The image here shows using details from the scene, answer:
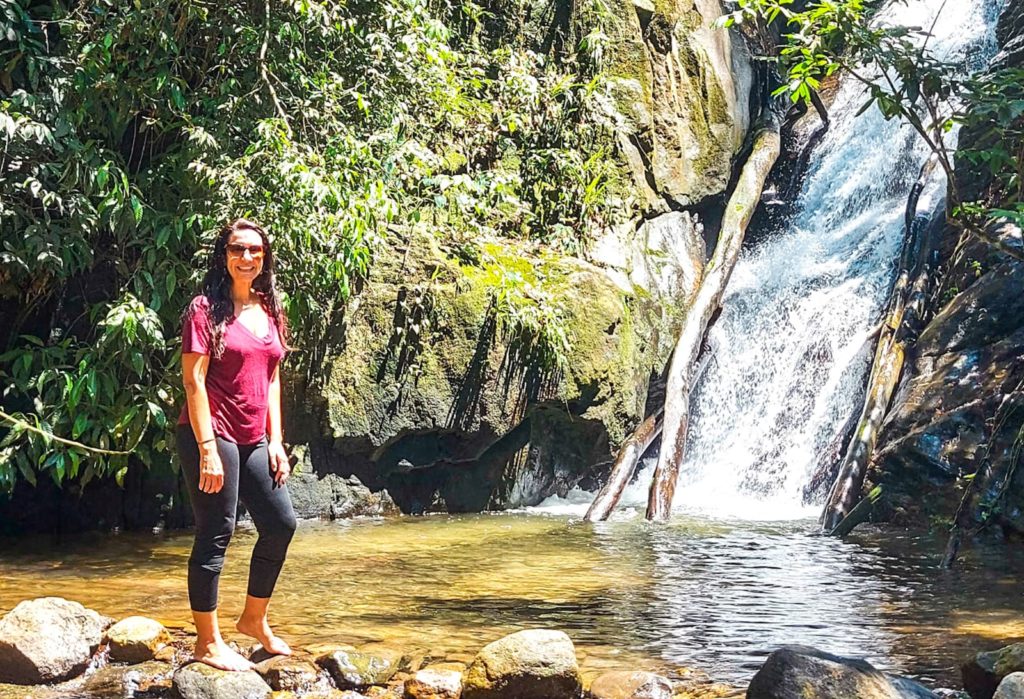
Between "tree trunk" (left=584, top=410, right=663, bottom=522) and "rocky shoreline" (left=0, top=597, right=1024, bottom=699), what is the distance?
15.7 ft

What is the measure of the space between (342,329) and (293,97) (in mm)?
2163

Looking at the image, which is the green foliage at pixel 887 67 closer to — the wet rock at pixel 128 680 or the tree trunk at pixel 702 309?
the tree trunk at pixel 702 309

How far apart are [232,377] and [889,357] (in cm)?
746

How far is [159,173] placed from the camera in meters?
7.64

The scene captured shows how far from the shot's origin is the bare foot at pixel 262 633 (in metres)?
4.52

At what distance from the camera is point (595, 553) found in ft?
25.3

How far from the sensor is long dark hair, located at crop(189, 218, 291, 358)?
419cm

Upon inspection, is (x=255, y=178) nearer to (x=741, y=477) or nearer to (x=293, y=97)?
(x=293, y=97)

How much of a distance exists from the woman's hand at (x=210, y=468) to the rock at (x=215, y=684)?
29.0 inches

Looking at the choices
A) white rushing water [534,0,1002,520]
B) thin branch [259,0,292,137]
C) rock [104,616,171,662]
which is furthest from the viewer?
white rushing water [534,0,1002,520]

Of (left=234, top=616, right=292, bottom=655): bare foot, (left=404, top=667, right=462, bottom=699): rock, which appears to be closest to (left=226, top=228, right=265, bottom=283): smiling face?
(left=234, top=616, right=292, bottom=655): bare foot

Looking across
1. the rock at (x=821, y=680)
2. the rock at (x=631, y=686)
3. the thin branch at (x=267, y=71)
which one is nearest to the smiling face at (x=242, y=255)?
the rock at (x=631, y=686)

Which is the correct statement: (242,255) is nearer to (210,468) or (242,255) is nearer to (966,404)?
(210,468)

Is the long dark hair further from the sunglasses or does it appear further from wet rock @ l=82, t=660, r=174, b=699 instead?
wet rock @ l=82, t=660, r=174, b=699
